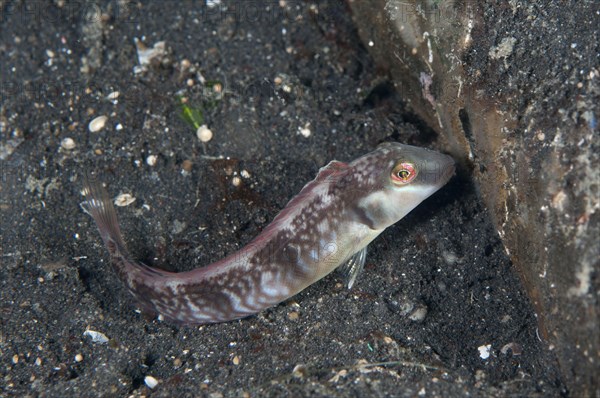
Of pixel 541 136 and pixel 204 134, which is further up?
pixel 541 136

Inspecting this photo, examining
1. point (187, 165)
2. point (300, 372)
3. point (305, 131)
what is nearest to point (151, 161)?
point (187, 165)

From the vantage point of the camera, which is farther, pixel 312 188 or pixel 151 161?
pixel 151 161

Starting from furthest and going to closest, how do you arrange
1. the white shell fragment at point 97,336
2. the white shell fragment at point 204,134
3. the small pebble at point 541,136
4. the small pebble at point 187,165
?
the white shell fragment at point 204,134 → the small pebble at point 187,165 → the white shell fragment at point 97,336 → the small pebble at point 541,136

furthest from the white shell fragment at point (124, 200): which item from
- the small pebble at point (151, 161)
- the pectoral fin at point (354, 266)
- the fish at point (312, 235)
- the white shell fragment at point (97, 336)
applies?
the pectoral fin at point (354, 266)

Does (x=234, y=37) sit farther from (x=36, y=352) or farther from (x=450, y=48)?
(x=36, y=352)

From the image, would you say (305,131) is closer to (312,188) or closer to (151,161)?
(312,188)

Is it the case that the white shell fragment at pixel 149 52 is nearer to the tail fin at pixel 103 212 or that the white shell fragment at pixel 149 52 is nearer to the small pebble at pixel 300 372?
the tail fin at pixel 103 212

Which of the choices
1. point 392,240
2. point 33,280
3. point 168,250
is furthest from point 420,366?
point 33,280
